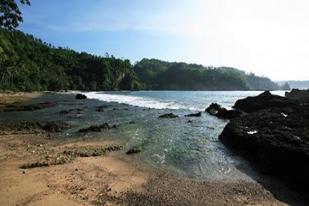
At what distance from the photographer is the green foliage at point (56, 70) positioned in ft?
310

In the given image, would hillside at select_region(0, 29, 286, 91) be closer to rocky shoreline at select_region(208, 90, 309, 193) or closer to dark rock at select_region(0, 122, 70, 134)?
dark rock at select_region(0, 122, 70, 134)

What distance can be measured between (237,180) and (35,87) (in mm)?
100807

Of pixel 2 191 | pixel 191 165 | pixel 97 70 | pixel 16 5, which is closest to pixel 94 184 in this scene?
pixel 2 191

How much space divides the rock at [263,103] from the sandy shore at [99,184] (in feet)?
75.0

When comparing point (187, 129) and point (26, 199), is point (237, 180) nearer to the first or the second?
point (26, 199)

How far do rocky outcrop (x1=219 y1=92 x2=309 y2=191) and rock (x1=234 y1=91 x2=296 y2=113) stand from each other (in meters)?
10.6

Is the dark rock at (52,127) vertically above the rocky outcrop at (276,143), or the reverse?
the rocky outcrop at (276,143)

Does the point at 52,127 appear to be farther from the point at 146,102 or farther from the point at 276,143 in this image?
the point at 146,102

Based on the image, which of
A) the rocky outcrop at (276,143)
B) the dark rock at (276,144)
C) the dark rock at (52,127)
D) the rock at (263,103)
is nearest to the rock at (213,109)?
the rock at (263,103)

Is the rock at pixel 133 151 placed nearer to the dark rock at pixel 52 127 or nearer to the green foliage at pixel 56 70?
the dark rock at pixel 52 127

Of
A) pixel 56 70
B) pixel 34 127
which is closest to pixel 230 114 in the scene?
pixel 34 127

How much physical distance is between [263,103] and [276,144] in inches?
903

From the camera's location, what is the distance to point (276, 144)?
1523 cm

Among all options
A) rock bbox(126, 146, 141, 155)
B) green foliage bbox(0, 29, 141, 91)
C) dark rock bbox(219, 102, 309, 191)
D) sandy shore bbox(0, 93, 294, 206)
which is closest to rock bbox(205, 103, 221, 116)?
dark rock bbox(219, 102, 309, 191)
